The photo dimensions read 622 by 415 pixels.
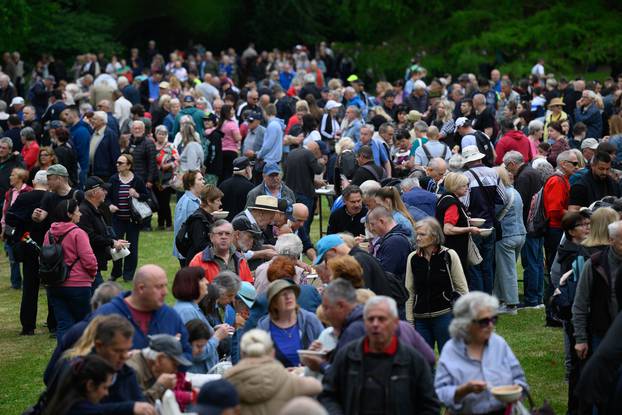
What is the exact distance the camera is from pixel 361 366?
7.10 meters

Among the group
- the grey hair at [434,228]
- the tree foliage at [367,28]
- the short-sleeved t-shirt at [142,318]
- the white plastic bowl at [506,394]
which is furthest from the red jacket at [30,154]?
the tree foliage at [367,28]

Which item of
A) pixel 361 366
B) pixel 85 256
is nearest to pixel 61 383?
pixel 361 366

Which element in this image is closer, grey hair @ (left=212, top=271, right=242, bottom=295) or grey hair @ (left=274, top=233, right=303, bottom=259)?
grey hair @ (left=212, top=271, right=242, bottom=295)

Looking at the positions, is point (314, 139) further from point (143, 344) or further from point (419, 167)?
point (143, 344)

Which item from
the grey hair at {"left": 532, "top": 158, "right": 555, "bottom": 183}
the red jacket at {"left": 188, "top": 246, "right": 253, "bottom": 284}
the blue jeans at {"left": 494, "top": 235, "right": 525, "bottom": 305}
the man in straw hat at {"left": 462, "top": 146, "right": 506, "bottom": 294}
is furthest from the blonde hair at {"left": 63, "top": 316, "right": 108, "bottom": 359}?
the grey hair at {"left": 532, "top": 158, "right": 555, "bottom": 183}

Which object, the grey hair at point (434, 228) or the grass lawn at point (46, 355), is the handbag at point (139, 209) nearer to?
the grass lawn at point (46, 355)

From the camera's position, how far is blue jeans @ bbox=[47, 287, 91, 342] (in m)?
12.1

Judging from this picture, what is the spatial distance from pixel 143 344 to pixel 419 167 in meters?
9.09

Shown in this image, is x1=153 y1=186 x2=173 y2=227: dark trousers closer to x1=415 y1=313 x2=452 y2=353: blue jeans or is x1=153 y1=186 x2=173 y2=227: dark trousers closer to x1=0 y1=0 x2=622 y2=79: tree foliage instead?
x1=415 y1=313 x2=452 y2=353: blue jeans

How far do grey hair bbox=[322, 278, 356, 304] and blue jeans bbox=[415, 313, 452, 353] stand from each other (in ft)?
9.21

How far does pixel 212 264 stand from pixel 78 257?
169 centimetres

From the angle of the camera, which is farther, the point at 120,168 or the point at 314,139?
the point at 314,139

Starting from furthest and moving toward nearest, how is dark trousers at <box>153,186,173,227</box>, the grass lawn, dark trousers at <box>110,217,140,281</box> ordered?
dark trousers at <box>153,186,173,227</box> → dark trousers at <box>110,217,140,281</box> → the grass lawn

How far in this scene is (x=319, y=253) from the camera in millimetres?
9789
